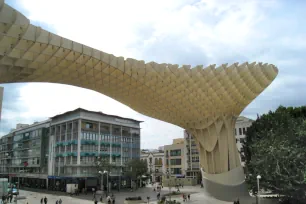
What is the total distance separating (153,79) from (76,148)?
124 feet

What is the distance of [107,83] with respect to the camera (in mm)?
25031

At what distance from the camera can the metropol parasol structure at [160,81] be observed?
1750 centimetres

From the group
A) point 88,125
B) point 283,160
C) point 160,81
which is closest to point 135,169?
point 88,125

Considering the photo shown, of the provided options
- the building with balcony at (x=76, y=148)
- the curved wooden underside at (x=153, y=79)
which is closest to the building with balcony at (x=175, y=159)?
the building with balcony at (x=76, y=148)

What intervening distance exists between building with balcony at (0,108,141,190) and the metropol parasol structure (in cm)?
2965

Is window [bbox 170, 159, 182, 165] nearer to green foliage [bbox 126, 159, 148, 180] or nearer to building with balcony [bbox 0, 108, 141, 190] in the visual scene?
building with balcony [bbox 0, 108, 141, 190]

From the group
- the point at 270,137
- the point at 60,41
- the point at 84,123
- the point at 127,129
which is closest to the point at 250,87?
the point at 270,137

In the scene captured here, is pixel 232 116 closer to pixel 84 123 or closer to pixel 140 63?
pixel 140 63

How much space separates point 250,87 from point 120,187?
4477 cm

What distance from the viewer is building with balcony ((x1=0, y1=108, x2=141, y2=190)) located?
58.5 metres

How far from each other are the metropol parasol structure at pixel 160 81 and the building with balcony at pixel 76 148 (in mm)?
29649

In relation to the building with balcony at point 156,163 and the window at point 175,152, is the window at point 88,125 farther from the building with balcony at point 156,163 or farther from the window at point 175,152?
the building with balcony at point 156,163

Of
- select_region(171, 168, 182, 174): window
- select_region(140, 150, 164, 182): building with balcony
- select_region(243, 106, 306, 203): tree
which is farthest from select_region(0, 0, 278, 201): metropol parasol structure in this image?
select_region(140, 150, 164, 182): building with balcony

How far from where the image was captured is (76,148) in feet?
190
